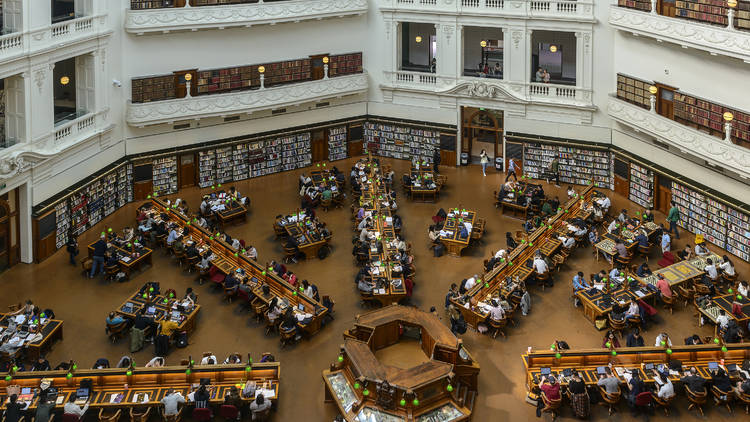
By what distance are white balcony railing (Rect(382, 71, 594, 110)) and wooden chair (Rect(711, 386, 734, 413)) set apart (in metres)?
14.9

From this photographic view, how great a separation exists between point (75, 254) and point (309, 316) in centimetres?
925

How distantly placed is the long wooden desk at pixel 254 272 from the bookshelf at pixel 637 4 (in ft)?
52.2

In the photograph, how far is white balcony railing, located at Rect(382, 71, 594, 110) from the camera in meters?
31.4

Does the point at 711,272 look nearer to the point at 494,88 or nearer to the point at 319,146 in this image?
the point at 494,88

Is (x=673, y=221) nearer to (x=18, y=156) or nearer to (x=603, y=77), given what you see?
(x=603, y=77)

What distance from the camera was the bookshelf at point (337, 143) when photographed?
34.9 meters

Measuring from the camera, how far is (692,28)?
2531cm

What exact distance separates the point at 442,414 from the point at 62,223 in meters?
15.9

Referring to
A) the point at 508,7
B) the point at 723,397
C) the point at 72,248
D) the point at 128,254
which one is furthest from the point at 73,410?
the point at 508,7

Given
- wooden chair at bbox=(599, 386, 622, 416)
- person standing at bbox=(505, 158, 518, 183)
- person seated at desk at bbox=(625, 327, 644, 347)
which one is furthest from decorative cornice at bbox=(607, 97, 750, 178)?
wooden chair at bbox=(599, 386, 622, 416)

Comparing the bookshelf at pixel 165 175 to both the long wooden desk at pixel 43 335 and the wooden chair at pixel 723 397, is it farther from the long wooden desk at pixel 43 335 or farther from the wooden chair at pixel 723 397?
the wooden chair at pixel 723 397

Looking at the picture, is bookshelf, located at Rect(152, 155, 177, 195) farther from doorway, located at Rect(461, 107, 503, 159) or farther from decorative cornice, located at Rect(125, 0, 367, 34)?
doorway, located at Rect(461, 107, 503, 159)

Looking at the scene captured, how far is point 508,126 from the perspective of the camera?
32938 mm

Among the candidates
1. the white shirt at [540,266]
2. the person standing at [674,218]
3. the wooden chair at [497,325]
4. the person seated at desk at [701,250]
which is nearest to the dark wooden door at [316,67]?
the white shirt at [540,266]
